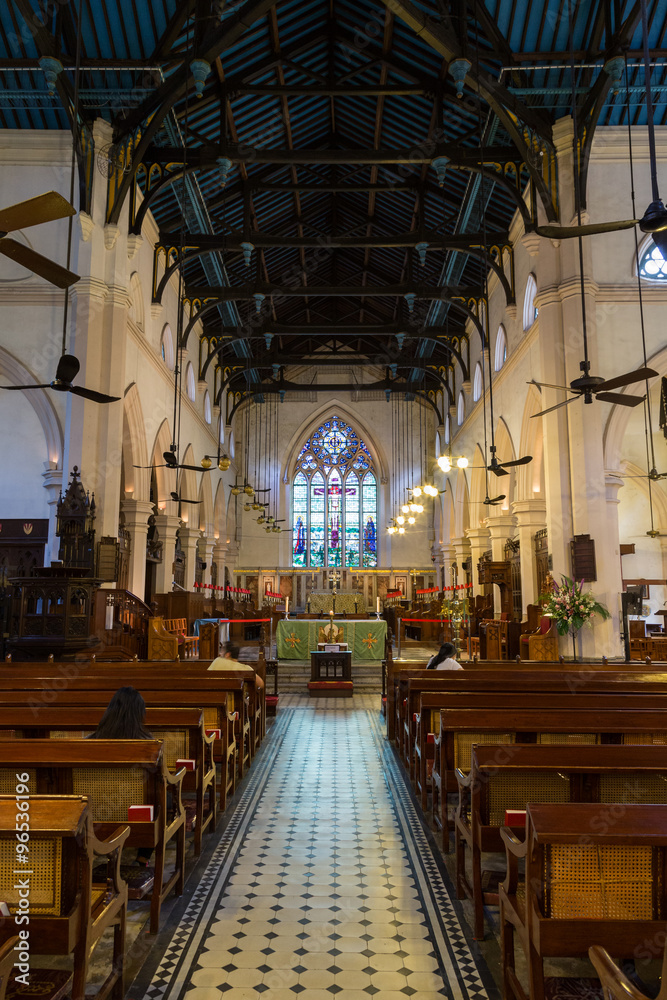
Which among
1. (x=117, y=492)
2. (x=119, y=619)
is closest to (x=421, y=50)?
(x=117, y=492)

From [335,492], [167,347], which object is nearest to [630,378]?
[167,347]

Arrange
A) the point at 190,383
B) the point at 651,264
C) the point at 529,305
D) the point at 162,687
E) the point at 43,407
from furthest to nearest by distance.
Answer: the point at 190,383, the point at 529,305, the point at 43,407, the point at 651,264, the point at 162,687

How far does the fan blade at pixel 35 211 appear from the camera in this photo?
389 centimetres

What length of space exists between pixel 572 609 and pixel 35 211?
346 inches

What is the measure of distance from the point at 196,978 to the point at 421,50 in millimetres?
13139

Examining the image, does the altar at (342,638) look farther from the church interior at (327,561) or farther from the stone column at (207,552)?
the stone column at (207,552)

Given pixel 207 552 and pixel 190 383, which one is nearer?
pixel 190 383

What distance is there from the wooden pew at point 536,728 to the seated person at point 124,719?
1784mm

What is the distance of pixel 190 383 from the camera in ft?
62.6

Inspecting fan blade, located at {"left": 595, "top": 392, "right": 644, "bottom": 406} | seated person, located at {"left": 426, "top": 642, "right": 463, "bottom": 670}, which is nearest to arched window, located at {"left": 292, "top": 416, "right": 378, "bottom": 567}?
seated person, located at {"left": 426, "top": 642, "right": 463, "bottom": 670}

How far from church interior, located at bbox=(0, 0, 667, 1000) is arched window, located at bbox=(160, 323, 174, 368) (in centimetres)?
25

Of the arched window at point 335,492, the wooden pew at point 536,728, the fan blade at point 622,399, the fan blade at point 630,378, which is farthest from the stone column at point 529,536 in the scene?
the arched window at point 335,492

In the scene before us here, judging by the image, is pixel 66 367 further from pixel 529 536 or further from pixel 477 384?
pixel 477 384

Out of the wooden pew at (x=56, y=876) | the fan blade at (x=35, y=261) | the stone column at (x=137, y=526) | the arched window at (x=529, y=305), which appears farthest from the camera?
the stone column at (x=137, y=526)
